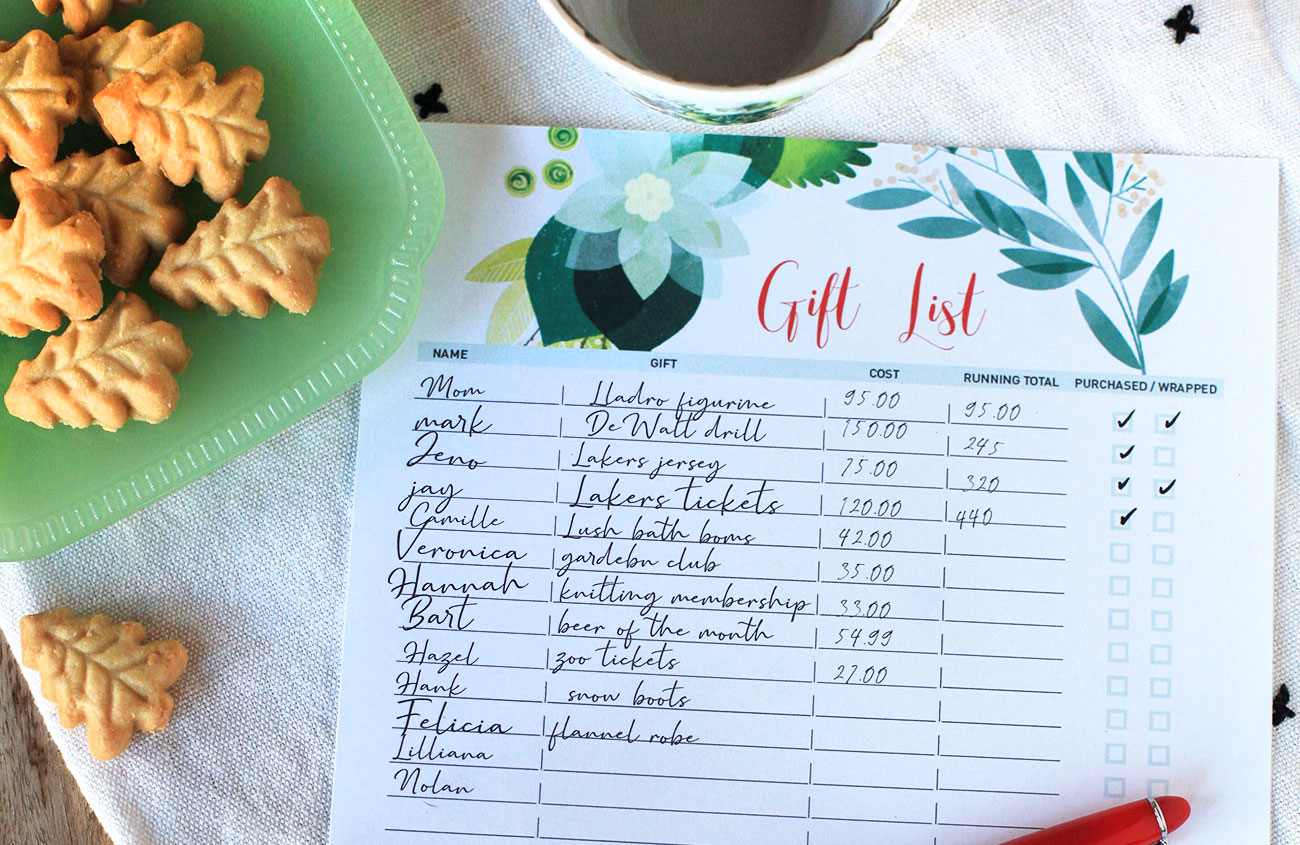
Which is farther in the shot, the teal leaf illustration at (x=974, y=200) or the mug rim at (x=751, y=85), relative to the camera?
the teal leaf illustration at (x=974, y=200)

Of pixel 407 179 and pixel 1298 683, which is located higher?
pixel 407 179

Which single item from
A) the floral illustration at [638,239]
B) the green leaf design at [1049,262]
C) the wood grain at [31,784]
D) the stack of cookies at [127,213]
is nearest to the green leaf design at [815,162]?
the floral illustration at [638,239]

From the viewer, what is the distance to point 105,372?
1.51ft

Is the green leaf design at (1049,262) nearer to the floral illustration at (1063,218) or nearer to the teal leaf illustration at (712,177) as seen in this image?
the floral illustration at (1063,218)

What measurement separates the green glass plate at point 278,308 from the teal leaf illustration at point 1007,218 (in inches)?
12.1

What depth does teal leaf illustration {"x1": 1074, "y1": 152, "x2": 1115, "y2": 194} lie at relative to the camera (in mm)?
539

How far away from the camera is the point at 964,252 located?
0.54 meters

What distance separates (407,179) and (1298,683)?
553 mm

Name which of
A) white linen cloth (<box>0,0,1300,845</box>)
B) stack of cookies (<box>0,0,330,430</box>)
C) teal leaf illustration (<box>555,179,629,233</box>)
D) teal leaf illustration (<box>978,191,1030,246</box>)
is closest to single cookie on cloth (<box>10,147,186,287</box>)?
stack of cookies (<box>0,0,330,430</box>)

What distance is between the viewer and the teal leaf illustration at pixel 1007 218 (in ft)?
1.76

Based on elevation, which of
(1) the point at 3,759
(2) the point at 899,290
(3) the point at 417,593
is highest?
(2) the point at 899,290

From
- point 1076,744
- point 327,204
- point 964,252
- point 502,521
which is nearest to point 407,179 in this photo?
point 327,204

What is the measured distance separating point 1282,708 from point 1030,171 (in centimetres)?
32

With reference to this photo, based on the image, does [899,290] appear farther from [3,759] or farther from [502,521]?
[3,759]
